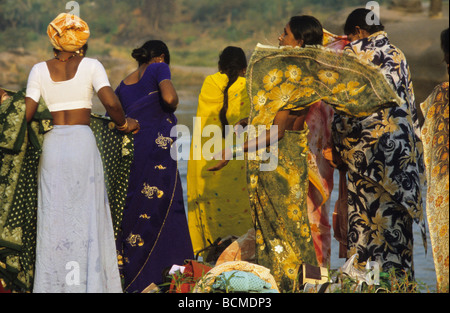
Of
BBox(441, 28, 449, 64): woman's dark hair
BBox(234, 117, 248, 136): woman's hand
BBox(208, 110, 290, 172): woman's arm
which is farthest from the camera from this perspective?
BBox(234, 117, 248, 136): woman's hand

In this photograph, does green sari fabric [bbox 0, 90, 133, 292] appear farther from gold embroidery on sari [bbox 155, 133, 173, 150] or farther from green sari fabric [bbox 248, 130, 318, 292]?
green sari fabric [bbox 248, 130, 318, 292]

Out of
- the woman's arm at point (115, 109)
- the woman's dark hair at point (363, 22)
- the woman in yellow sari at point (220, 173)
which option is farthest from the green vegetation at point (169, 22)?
the woman's arm at point (115, 109)

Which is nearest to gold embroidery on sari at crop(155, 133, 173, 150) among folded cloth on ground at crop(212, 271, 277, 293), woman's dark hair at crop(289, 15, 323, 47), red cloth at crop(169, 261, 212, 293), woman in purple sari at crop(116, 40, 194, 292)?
woman in purple sari at crop(116, 40, 194, 292)

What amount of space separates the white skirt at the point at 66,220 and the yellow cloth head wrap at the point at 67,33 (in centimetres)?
50

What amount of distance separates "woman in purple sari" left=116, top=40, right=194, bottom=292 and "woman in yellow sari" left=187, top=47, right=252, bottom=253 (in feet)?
1.82

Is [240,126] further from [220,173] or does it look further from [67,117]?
[67,117]

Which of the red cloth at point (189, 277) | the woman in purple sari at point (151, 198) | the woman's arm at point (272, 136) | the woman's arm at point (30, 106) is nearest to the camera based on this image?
the woman's arm at point (30, 106)

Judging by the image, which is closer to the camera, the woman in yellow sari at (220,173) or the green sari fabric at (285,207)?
the green sari fabric at (285,207)

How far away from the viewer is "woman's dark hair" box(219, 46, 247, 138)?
6.64 meters

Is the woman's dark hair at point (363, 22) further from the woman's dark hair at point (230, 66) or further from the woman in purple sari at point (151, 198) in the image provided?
the woman in purple sari at point (151, 198)

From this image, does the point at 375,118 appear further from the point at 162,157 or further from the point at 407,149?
the point at 162,157

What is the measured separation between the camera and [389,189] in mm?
5582

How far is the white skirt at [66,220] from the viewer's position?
5074 millimetres
